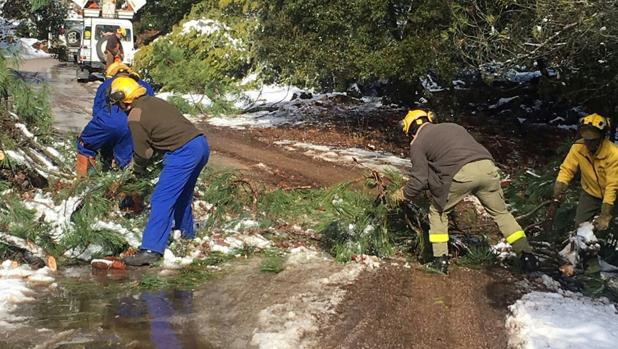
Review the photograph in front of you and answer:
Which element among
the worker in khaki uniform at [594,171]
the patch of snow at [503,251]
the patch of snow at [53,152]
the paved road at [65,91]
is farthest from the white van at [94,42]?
the worker in khaki uniform at [594,171]

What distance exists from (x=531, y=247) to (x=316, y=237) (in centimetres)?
207

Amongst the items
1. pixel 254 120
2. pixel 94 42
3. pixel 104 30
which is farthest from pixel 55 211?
pixel 104 30

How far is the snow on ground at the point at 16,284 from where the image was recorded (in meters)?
4.48

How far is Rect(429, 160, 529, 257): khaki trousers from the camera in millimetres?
5426

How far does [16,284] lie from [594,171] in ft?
15.9

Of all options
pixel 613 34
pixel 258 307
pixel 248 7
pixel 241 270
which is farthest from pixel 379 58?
pixel 248 7

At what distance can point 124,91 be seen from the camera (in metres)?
5.80

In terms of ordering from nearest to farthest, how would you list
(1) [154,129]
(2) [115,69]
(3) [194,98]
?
(1) [154,129] → (2) [115,69] → (3) [194,98]

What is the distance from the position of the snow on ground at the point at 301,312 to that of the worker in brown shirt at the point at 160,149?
1.44 metres

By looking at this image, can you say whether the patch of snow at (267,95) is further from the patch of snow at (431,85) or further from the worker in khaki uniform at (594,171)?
the worker in khaki uniform at (594,171)

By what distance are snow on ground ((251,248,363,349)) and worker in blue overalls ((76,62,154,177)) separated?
114 inches

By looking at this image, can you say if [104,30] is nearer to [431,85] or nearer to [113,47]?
[431,85]

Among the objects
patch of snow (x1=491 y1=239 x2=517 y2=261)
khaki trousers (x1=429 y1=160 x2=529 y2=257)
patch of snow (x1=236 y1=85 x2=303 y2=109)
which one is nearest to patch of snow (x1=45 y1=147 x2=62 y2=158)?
khaki trousers (x1=429 y1=160 x2=529 y2=257)

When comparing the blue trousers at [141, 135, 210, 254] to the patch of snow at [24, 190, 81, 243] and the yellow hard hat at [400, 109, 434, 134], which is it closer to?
the patch of snow at [24, 190, 81, 243]
